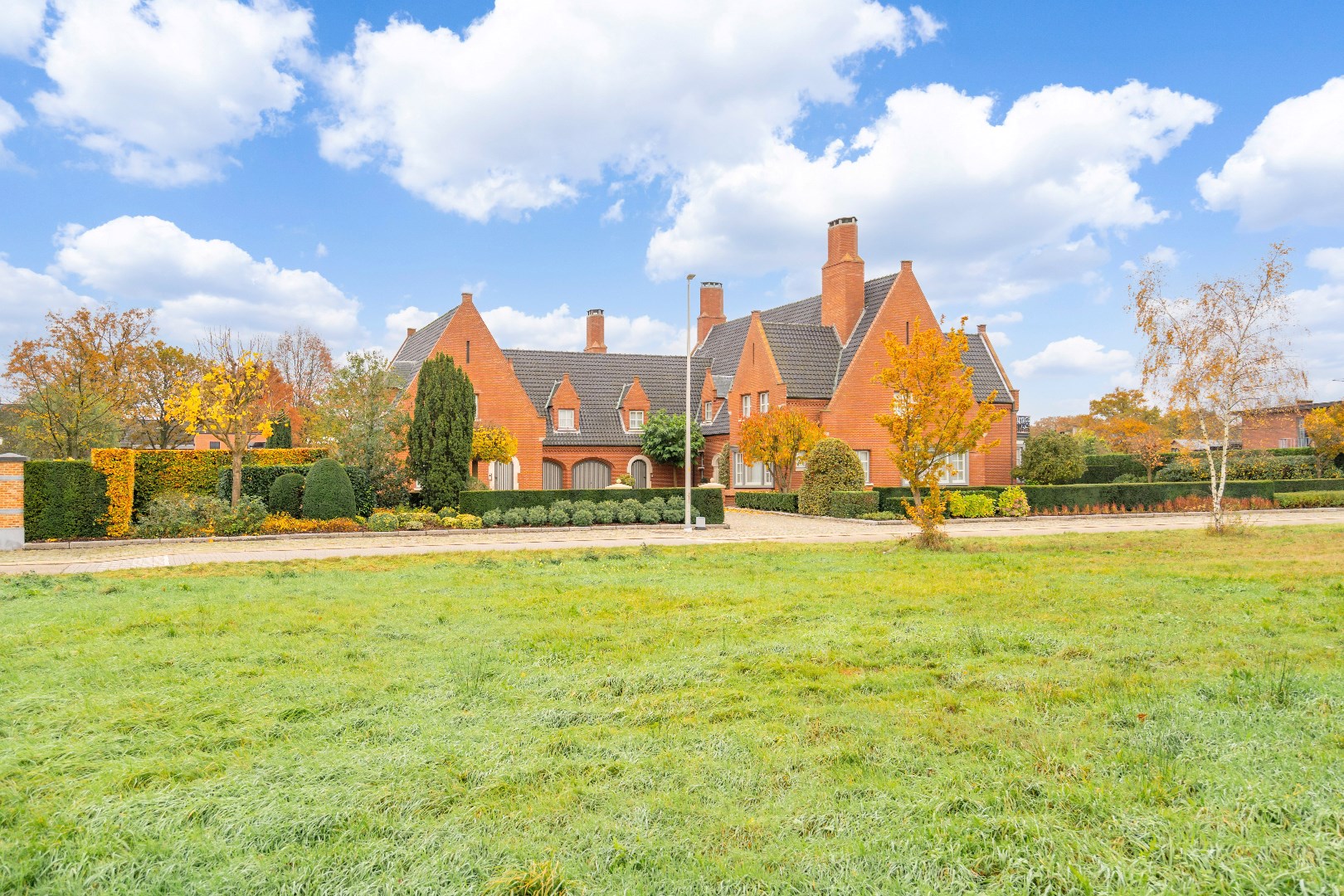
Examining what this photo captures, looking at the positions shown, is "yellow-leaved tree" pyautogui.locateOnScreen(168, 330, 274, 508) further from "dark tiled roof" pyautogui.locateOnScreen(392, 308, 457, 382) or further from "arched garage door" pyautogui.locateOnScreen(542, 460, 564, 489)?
"arched garage door" pyautogui.locateOnScreen(542, 460, 564, 489)

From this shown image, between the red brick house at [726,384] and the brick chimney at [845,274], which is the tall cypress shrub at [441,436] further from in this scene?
the brick chimney at [845,274]

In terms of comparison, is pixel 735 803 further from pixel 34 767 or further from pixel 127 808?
pixel 34 767

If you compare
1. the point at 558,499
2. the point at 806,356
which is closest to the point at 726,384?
the point at 806,356

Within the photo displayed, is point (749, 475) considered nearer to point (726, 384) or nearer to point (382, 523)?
point (726, 384)

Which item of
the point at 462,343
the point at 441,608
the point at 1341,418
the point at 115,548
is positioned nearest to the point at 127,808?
the point at 441,608

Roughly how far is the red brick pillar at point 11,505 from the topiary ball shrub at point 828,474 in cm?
2378

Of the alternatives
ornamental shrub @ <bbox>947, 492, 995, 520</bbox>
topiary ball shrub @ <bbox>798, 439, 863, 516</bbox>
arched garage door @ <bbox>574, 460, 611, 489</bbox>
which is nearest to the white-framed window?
arched garage door @ <bbox>574, 460, 611, 489</bbox>

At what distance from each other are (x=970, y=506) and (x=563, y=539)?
1610 cm

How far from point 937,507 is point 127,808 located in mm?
16378

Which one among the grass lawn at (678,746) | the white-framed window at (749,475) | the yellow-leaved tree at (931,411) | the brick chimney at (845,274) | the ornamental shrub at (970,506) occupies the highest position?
the brick chimney at (845,274)

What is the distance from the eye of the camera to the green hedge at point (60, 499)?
1978 centimetres

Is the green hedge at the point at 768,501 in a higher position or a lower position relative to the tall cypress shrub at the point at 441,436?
lower

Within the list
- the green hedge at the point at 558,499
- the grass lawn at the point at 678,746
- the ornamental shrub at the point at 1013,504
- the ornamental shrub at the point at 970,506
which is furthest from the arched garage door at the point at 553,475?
the grass lawn at the point at 678,746

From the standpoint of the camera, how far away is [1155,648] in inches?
297
